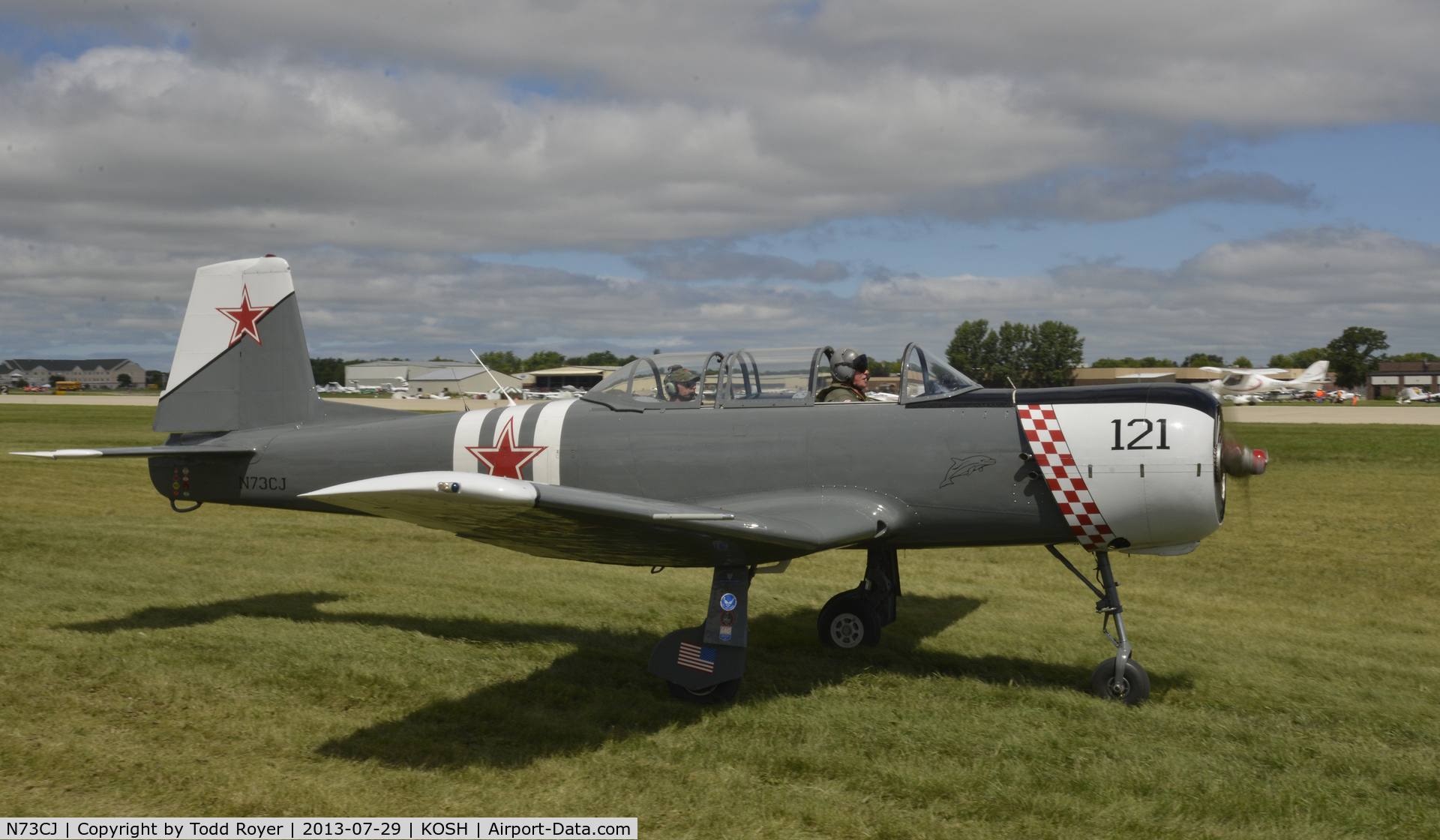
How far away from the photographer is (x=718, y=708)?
586cm

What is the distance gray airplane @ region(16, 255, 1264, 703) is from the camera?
557cm

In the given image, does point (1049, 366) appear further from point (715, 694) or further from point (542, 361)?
point (542, 361)

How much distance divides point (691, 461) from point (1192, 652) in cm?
391

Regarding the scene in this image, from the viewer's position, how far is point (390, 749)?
5070 mm

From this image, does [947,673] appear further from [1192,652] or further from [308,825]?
[308,825]

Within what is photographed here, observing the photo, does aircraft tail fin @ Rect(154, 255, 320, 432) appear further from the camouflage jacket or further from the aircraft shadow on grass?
the camouflage jacket

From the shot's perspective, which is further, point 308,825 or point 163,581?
point 163,581

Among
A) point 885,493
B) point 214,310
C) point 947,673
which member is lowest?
point 947,673

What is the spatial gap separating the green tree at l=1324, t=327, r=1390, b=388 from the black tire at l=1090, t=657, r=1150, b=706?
376ft

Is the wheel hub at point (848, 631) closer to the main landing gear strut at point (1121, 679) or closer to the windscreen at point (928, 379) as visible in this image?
the main landing gear strut at point (1121, 679)

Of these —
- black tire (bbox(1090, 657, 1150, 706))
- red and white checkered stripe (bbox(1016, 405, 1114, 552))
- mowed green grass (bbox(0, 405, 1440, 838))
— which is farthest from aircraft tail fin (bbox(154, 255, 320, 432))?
black tire (bbox(1090, 657, 1150, 706))

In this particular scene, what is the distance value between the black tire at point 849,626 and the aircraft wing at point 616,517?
→ 4.52ft

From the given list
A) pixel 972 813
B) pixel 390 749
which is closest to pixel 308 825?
pixel 390 749

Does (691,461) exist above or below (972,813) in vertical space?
above
